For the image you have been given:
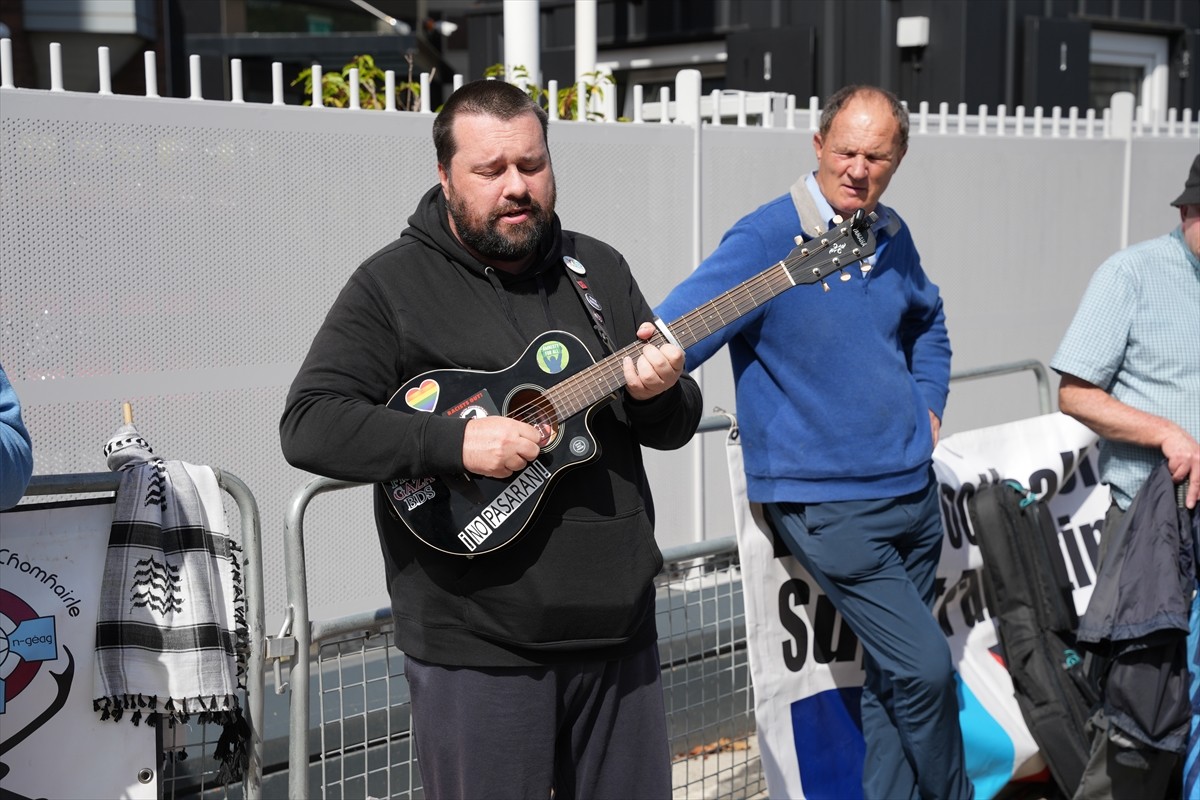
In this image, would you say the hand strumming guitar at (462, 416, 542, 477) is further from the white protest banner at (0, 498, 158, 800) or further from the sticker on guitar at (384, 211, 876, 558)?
the white protest banner at (0, 498, 158, 800)

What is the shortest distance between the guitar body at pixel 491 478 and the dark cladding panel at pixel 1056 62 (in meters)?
10.5

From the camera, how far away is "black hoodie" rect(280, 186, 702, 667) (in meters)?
2.49

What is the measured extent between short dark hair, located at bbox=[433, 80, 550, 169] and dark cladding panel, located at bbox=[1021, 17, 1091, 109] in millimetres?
10347

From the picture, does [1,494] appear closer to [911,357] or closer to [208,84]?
[911,357]

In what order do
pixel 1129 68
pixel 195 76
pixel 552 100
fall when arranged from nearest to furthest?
pixel 195 76 → pixel 552 100 → pixel 1129 68

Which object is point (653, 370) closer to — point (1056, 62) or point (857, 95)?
point (857, 95)

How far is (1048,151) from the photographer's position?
328 inches

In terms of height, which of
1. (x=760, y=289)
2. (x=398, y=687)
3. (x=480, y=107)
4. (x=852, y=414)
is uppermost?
(x=480, y=107)

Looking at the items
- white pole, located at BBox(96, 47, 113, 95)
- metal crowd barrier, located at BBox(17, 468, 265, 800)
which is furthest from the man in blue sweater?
white pole, located at BBox(96, 47, 113, 95)

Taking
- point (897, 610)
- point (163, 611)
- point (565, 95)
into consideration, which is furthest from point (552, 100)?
point (163, 611)

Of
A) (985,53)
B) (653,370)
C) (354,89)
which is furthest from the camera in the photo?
(985,53)

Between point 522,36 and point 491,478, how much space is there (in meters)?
4.65

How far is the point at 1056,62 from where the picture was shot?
12.0 metres

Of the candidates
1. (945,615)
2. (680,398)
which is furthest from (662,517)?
(680,398)
